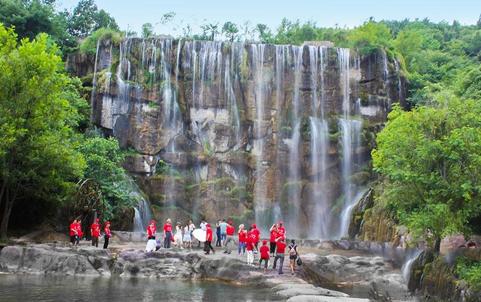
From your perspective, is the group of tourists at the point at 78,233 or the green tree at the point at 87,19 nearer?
the group of tourists at the point at 78,233

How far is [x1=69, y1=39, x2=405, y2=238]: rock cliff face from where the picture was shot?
39.6 m

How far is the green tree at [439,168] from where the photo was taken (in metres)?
18.8

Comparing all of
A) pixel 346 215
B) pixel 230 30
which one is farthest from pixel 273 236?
pixel 230 30

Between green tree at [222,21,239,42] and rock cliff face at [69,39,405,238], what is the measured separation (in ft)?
51.6

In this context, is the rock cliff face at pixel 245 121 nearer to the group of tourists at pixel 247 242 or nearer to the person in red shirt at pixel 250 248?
the group of tourists at pixel 247 242

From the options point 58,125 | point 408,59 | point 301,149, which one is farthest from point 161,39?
point 408,59

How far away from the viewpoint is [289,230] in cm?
3938

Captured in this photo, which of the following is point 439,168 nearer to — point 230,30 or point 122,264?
point 122,264

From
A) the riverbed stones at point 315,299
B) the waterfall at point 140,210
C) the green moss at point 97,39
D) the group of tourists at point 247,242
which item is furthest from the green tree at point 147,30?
the riverbed stones at point 315,299

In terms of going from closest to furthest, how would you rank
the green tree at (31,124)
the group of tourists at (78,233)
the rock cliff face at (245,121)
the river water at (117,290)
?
the river water at (117,290), the group of tourists at (78,233), the green tree at (31,124), the rock cliff face at (245,121)

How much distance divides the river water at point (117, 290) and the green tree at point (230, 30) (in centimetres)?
4203

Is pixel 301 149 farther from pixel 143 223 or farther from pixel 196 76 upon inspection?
pixel 143 223

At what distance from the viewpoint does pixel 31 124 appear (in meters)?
25.0

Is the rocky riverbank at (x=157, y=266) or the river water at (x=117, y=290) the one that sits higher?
the rocky riverbank at (x=157, y=266)
